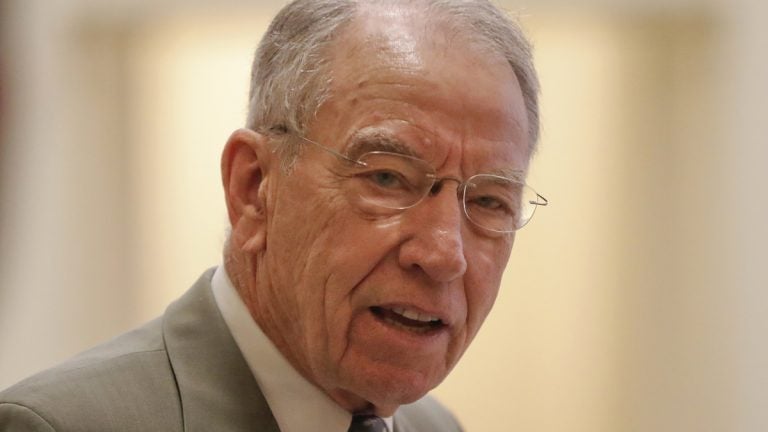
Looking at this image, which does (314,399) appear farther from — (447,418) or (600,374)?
(600,374)

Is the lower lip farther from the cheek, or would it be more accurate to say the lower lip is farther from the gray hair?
the gray hair

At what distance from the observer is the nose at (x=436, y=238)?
1.93 metres

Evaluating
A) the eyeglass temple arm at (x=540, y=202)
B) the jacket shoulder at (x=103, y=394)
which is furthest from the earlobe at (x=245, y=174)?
the eyeglass temple arm at (x=540, y=202)

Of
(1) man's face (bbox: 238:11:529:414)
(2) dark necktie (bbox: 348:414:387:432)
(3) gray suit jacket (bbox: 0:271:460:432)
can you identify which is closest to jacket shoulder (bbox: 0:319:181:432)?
(3) gray suit jacket (bbox: 0:271:460:432)

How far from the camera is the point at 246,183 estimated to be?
6.98ft

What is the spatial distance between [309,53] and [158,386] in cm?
68

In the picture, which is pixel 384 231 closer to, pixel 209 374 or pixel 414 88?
pixel 414 88

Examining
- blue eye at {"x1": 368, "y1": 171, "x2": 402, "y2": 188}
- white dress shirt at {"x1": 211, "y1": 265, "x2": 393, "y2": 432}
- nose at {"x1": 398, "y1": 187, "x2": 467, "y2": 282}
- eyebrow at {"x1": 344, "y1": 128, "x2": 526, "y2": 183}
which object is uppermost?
eyebrow at {"x1": 344, "y1": 128, "x2": 526, "y2": 183}

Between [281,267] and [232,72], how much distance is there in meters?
3.30

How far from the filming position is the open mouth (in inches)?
77.6

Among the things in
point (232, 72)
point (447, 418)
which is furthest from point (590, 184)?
point (447, 418)

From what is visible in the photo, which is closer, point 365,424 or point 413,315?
point 413,315

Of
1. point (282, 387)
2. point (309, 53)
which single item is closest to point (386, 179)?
point (309, 53)

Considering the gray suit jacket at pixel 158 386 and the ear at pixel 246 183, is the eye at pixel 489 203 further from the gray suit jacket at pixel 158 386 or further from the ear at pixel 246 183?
the gray suit jacket at pixel 158 386
